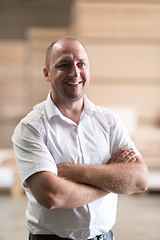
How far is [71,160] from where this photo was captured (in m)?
1.51

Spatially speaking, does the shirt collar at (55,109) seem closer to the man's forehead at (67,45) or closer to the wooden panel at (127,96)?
the man's forehead at (67,45)

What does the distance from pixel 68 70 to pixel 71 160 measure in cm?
38

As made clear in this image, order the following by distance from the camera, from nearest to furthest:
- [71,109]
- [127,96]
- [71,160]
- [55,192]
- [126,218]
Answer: [55,192]
[71,160]
[71,109]
[126,218]
[127,96]

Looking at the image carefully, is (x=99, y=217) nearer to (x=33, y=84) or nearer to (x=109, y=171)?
(x=109, y=171)

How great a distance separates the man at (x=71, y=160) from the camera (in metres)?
1.42

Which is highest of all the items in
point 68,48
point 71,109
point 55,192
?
point 68,48

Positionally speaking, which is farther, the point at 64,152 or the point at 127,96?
the point at 127,96

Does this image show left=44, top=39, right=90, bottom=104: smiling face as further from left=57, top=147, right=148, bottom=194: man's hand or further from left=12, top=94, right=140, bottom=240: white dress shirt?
left=57, top=147, right=148, bottom=194: man's hand

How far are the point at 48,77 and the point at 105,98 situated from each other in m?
3.89

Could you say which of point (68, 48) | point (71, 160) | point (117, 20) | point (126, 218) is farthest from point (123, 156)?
point (117, 20)

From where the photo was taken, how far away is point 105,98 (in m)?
5.49

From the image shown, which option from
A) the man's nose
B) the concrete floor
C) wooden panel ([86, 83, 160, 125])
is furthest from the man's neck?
wooden panel ([86, 83, 160, 125])

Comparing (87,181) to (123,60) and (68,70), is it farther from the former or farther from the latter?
(123,60)

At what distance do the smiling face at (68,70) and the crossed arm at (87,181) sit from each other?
310 mm
